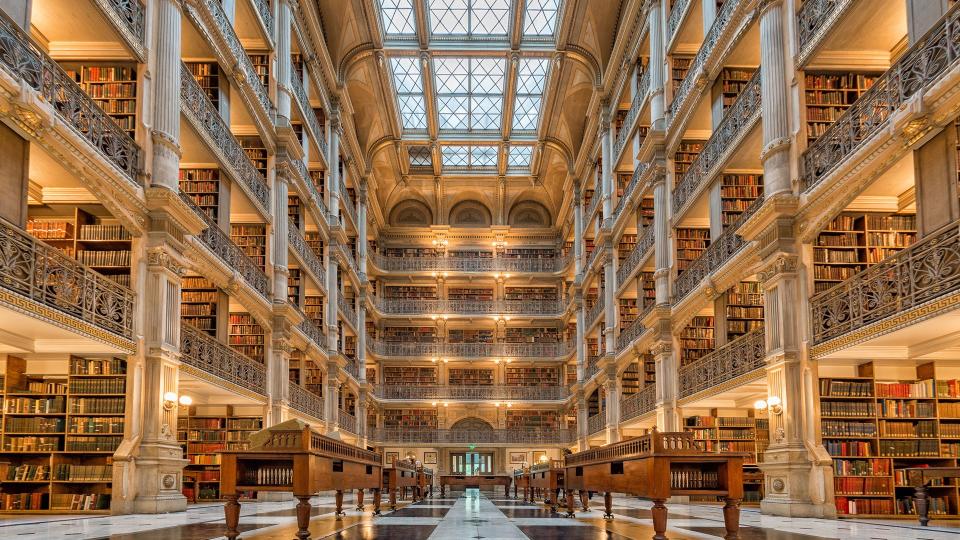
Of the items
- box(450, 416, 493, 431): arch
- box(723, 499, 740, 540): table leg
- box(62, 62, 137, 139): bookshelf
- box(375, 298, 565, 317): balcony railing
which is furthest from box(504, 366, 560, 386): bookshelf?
box(723, 499, 740, 540): table leg

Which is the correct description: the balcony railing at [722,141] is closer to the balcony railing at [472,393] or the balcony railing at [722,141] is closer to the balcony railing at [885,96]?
the balcony railing at [885,96]

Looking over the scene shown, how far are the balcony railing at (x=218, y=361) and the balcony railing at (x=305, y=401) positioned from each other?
2445mm

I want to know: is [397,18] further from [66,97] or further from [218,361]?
[66,97]

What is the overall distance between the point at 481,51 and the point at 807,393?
17497 millimetres

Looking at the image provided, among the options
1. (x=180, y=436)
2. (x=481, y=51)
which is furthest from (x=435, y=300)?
(x=180, y=436)

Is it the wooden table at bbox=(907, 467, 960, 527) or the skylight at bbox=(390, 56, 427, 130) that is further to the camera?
the skylight at bbox=(390, 56, 427, 130)

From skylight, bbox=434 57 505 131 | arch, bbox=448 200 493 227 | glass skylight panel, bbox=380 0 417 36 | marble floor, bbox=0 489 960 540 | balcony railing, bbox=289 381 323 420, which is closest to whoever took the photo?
marble floor, bbox=0 489 960 540

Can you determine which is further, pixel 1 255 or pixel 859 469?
pixel 859 469

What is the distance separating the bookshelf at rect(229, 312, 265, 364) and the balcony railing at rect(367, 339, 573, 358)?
17.1 meters

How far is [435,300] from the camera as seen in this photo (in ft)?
118

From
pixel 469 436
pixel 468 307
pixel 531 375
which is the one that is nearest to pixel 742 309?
pixel 469 436

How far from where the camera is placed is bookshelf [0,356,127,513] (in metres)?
11.0

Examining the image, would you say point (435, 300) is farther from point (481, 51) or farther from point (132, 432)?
point (132, 432)

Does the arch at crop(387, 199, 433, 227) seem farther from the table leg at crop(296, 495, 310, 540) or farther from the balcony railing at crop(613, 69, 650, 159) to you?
the table leg at crop(296, 495, 310, 540)
